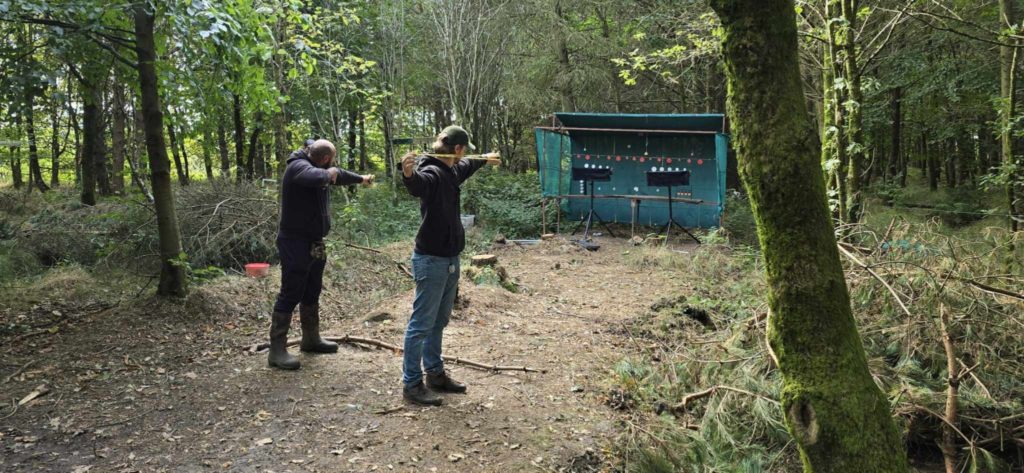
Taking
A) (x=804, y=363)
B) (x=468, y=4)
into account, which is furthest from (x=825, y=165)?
(x=468, y=4)

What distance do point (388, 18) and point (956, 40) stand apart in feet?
38.9

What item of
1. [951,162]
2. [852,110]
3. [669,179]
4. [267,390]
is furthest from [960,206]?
[267,390]

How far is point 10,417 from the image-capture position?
366 centimetres

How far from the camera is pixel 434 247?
3799mm

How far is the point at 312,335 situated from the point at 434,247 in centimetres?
165

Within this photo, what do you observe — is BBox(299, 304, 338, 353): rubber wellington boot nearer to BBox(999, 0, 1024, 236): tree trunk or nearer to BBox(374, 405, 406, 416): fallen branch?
BBox(374, 405, 406, 416): fallen branch

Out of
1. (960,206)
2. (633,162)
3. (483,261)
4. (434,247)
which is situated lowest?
(483,261)

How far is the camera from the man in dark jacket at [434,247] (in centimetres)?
379

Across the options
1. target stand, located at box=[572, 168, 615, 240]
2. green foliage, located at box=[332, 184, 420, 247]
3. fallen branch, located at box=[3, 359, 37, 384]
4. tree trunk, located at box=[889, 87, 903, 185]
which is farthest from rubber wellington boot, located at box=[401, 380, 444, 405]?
tree trunk, located at box=[889, 87, 903, 185]

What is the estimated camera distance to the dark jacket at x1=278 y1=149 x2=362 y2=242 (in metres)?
4.23

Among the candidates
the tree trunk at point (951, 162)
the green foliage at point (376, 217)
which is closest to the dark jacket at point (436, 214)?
the green foliage at point (376, 217)

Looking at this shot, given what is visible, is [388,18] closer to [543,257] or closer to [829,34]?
[543,257]

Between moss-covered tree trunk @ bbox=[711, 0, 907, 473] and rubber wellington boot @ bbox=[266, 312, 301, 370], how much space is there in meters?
3.50

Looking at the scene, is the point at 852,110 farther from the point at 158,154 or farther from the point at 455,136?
the point at 158,154
